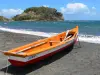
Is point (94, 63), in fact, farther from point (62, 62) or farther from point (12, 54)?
point (12, 54)

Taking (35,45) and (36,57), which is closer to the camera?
(36,57)

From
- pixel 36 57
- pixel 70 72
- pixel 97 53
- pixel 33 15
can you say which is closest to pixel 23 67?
pixel 36 57

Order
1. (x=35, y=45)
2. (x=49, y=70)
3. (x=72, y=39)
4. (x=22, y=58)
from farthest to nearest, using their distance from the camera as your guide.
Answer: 1. (x=72, y=39)
2. (x=35, y=45)
3. (x=49, y=70)
4. (x=22, y=58)

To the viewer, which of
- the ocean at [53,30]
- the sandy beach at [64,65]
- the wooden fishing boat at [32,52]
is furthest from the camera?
the ocean at [53,30]

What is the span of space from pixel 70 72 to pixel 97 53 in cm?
410

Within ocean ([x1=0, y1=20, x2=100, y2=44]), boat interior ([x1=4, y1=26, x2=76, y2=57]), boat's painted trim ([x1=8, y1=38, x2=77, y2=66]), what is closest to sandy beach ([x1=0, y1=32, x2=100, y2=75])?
boat's painted trim ([x1=8, y1=38, x2=77, y2=66])

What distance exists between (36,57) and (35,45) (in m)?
2.02

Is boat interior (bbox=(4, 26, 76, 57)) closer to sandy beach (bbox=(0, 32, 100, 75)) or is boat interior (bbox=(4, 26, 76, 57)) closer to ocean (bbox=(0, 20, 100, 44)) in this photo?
sandy beach (bbox=(0, 32, 100, 75))

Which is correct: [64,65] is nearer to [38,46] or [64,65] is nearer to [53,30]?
[38,46]

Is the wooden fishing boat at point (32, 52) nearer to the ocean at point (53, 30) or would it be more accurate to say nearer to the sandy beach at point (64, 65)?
the sandy beach at point (64, 65)

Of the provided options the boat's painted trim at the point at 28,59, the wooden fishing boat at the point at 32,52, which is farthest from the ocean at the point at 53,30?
the boat's painted trim at the point at 28,59

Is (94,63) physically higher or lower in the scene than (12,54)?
lower

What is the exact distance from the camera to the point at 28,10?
182875 mm

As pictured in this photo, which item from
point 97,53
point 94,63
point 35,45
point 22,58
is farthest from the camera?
point 97,53
